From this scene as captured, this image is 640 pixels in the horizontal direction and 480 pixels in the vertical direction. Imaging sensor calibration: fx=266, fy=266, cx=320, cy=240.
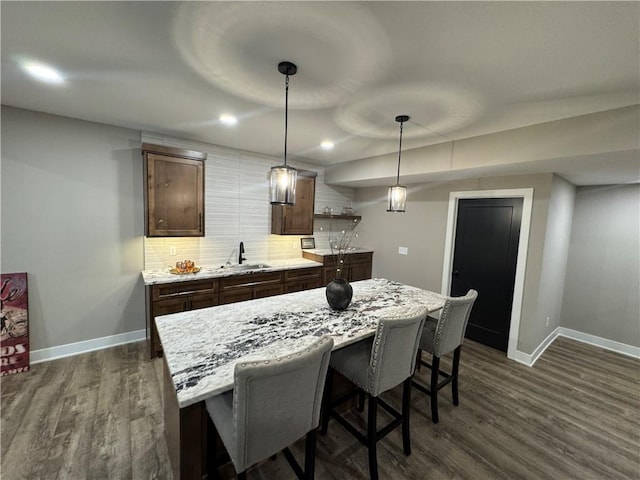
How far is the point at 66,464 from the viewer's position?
69.2 inches

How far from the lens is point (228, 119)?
2.71 meters

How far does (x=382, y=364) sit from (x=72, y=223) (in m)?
3.54

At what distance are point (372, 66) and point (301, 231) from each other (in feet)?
9.77

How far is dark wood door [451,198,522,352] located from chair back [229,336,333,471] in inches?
126

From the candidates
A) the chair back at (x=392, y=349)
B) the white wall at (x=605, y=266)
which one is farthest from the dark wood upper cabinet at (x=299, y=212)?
the white wall at (x=605, y=266)

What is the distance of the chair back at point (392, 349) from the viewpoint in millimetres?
1625

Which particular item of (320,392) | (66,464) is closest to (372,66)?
(320,392)

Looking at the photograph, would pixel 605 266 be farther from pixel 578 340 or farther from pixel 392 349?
pixel 392 349

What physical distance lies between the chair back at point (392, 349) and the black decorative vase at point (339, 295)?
549mm

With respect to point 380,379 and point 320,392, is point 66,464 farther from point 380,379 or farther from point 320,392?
point 380,379

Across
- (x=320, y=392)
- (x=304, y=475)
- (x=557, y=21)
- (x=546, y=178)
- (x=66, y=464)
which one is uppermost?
(x=557, y=21)

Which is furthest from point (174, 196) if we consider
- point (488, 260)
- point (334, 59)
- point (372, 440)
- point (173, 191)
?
point (488, 260)

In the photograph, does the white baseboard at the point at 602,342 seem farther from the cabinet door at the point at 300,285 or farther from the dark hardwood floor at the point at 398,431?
the cabinet door at the point at 300,285

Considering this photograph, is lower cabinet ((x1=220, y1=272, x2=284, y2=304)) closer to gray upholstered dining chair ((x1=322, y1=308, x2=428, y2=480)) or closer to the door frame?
gray upholstered dining chair ((x1=322, y1=308, x2=428, y2=480))
